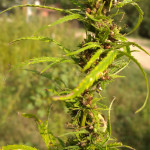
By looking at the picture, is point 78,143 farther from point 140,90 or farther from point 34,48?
point 140,90

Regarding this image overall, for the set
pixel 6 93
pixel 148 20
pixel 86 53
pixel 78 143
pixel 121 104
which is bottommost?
pixel 121 104

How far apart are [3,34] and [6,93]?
1.43 meters

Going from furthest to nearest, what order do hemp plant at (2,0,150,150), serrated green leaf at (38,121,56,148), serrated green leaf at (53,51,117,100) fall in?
serrated green leaf at (38,121,56,148) → hemp plant at (2,0,150,150) → serrated green leaf at (53,51,117,100)

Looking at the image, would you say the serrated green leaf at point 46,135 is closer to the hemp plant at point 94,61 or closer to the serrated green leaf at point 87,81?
the hemp plant at point 94,61

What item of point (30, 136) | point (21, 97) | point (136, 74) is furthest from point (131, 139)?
point (136, 74)

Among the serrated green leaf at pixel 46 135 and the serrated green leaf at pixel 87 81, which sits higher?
the serrated green leaf at pixel 87 81

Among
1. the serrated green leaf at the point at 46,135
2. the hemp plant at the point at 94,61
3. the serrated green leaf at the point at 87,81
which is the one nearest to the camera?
the serrated green leaf at the point at 87,81

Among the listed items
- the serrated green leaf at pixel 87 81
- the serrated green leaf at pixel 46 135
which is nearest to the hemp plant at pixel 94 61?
the serrated green leaf at pixel 46 135

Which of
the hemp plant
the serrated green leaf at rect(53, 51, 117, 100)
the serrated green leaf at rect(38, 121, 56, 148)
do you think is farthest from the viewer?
the serrated green leaf at rect(38, 121, 56, 148)

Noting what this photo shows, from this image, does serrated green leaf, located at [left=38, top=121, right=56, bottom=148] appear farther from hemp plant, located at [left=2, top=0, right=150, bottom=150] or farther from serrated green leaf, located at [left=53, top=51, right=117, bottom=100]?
serrated green leaf, located at [left=53, top=51, right=117, bottom=100]

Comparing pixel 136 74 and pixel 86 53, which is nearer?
pixel 86 53

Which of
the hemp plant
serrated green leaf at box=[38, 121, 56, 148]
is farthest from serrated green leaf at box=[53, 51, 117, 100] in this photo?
serrated green leaf at box=[38, 121, 56, 148]

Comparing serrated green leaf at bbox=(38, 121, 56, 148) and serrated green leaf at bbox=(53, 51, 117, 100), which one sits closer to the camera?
serrated green leaf at bbox=(53, 51, 117, 100)

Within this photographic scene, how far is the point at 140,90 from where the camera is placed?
5.22 meters
